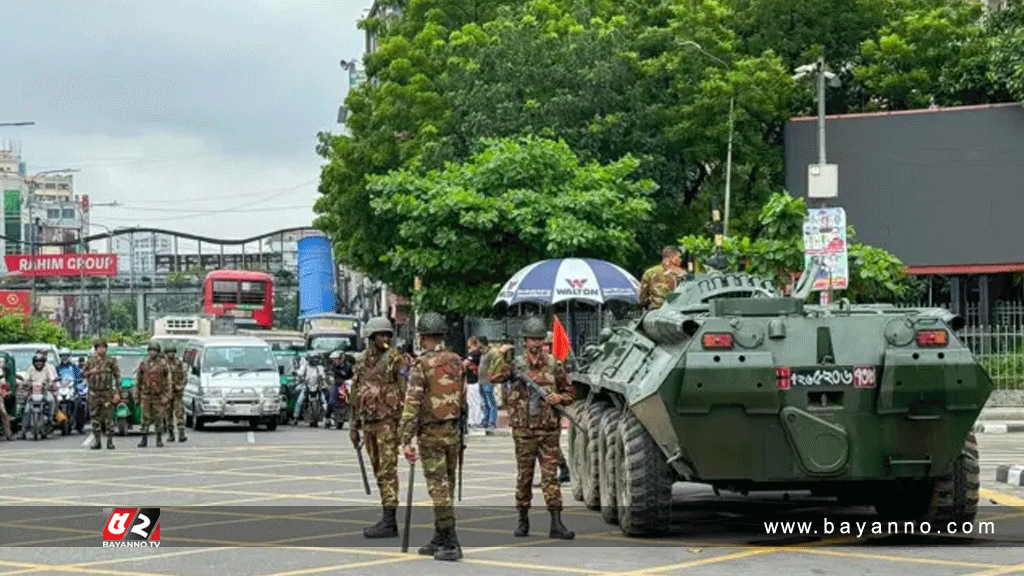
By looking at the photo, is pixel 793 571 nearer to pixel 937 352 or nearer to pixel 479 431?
pixel 937 352

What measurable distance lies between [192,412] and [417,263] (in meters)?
7.75

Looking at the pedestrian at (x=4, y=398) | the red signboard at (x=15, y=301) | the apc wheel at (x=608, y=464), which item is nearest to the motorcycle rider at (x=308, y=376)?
the pedestrian at (x=4, y=398)

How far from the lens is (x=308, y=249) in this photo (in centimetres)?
8144

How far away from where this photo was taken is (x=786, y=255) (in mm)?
32594

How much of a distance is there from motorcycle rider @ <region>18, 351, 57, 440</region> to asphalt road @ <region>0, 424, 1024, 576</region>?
Result: 32.3 ft

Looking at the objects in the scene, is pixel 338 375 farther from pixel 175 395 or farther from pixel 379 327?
pixel 379 327

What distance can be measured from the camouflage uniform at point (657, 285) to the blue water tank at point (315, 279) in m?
62.2

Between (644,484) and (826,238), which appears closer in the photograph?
(644,484)

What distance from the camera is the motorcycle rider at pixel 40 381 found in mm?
34219

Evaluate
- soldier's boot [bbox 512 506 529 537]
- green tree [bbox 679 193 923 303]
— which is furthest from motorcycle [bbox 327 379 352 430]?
soldier's boot [bbox 512 506 529 537]

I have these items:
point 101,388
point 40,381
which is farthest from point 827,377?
point 40,381

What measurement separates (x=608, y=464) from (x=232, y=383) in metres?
22.0

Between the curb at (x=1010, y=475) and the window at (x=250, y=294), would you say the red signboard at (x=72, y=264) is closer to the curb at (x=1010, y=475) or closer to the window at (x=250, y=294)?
the window at (x=250, y=294)

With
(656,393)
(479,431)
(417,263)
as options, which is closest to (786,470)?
(656,393)
